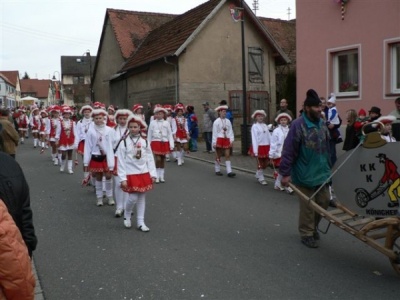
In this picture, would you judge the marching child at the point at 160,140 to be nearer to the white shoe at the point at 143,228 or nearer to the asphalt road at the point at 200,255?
the asphalt road at the point at 200,255

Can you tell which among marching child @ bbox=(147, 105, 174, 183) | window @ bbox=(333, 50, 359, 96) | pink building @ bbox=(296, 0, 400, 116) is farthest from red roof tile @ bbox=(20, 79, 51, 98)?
window @ bbox=(333, 50, 359, 96)

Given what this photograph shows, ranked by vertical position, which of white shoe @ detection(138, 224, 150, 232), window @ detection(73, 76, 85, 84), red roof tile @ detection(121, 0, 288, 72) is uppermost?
window @ detection(73, 76, 85, 84)

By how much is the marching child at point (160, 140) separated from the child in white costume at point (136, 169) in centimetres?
449

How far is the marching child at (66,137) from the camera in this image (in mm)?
13633

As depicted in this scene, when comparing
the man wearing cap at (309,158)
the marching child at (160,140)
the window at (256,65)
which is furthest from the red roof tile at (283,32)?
the man wearing cap at (309,158)

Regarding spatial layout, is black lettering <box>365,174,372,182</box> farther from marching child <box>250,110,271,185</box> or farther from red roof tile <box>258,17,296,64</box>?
red roof tile <box>258,17,296,64</box>

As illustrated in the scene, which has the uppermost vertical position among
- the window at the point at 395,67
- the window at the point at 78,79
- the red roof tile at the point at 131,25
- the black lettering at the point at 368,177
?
the window at the point at 78,79

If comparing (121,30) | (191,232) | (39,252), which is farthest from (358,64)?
(121,30)

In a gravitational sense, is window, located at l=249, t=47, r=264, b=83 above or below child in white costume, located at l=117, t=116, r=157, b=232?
above

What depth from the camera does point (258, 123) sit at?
11359 mm

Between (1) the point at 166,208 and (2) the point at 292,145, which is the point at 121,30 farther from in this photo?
(2) the point at 292,145

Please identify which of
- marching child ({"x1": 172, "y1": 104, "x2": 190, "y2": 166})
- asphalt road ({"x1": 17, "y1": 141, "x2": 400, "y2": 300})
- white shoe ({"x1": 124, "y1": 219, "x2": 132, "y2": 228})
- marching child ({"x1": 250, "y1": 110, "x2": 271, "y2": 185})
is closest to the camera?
asphalt road ({"x1": 17, "y1": 141, "x2": 400, "y2": 300})

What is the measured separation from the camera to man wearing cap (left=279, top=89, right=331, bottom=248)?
611 cm

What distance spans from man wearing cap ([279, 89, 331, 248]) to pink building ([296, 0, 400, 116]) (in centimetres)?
634
